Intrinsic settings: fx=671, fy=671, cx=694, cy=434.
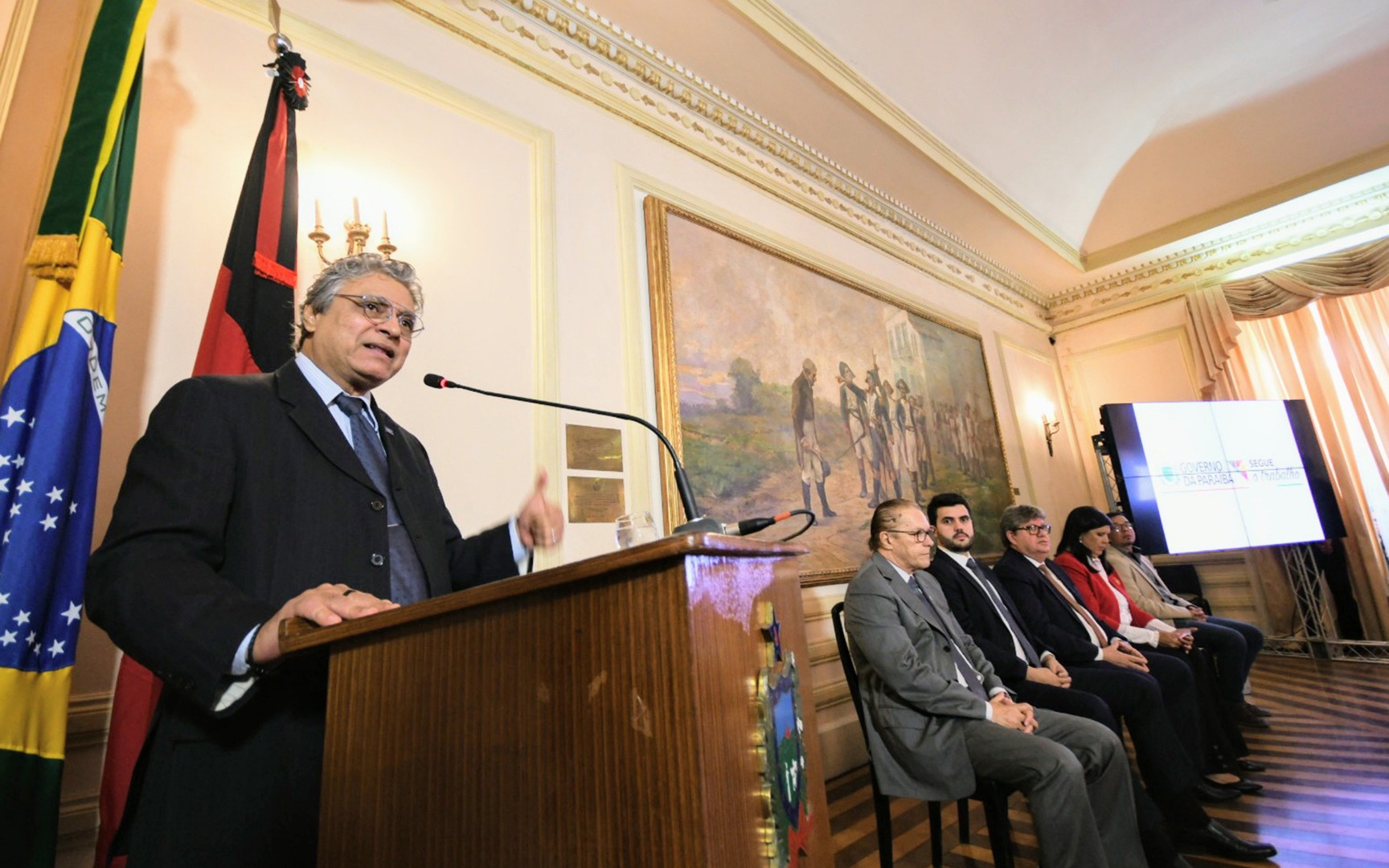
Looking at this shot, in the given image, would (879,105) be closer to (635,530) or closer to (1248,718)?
(635,530)

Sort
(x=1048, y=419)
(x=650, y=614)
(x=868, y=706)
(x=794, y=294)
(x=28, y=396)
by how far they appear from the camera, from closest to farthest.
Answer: (x=650, y=614) → (x=28, y=396) → (x=868, y=706) → (x=794, y=294) → (x=1048, y=419)

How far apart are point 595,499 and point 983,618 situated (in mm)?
1762

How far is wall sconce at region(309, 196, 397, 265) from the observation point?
7.64ft

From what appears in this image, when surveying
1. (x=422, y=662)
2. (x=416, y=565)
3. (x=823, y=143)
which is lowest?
(x=422, y=662)

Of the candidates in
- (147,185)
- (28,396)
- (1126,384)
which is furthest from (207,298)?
(1126,384)

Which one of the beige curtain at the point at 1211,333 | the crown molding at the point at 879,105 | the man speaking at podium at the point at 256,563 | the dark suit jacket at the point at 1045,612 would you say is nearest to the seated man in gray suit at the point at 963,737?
the dark suit jacket at the point at 1045,612

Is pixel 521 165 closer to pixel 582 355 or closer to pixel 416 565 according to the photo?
pixel 582 355

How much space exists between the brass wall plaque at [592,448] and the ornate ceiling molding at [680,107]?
1.81m

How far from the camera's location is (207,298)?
2.16 m

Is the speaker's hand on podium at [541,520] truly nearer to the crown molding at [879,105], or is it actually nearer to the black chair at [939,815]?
the black chair at [939,815]

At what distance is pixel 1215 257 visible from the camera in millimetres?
6793

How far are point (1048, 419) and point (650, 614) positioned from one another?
7394 mm

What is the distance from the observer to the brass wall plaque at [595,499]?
2.88 meters

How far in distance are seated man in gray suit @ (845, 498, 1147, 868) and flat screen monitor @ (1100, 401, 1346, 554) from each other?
403 cm
